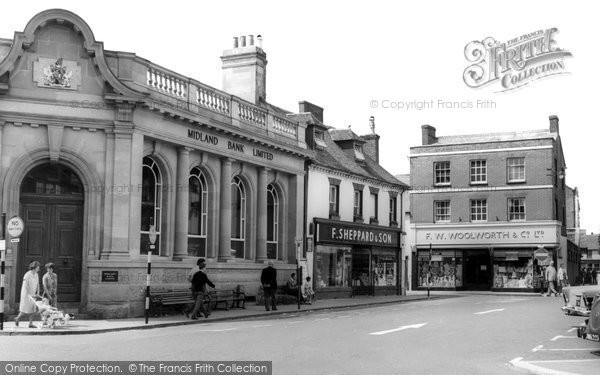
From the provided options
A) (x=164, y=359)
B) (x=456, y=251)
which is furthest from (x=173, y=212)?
(x=456, y=251)

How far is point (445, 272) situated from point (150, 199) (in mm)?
31384

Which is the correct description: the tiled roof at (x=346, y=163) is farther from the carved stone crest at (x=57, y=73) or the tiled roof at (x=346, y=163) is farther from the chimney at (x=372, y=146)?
the carved stone crest at (x=57, y=73)

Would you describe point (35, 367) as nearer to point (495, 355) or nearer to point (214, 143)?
point (495, 355)

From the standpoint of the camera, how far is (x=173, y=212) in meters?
25.0

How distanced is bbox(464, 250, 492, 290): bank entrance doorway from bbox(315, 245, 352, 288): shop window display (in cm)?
1644

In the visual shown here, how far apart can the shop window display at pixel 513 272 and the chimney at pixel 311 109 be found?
57.2ft

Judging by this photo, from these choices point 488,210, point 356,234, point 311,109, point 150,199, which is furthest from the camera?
point 488,210

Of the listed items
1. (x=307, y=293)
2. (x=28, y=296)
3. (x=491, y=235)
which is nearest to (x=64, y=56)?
(x=28, y=296)

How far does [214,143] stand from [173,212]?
3.25 m

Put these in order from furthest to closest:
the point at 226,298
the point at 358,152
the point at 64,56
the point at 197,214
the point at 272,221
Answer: the point at 358,152, the point at 272,221, the point at 197,214, the point at 226,298, the point at 64,56

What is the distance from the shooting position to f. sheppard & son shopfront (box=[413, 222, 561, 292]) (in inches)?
1912

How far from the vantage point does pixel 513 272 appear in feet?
162

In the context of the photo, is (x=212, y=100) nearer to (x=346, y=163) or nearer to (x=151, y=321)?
(x=151, y=321)

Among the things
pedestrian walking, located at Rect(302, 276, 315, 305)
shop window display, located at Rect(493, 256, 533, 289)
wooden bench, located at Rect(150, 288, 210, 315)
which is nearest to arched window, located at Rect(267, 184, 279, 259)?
pedestrian walking, located at Rect(302, 276, 315, 305)
